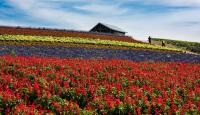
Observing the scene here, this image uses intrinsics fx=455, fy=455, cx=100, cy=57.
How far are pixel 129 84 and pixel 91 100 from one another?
3127 millimetres

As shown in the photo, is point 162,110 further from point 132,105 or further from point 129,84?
point 129,84

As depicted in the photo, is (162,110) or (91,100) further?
(91,100)

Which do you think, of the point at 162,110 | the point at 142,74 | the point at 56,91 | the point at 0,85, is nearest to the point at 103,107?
the point at 162,110

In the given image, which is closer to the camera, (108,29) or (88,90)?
(88,90)

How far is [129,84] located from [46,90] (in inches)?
132

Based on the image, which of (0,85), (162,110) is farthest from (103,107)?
(0,85)

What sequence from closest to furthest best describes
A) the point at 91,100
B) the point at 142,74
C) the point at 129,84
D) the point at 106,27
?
1. the point at 91,100
2. the point at 129,84
3. the point at 142,74
4. the point at 106,27

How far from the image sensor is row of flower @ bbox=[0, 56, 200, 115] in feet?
37.1

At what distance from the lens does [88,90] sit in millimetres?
13094

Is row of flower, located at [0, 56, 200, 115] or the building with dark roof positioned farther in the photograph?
the building with dark roof

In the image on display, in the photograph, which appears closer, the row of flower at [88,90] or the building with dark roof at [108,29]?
the row of flower at [88,90]

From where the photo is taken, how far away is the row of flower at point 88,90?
1130 cm

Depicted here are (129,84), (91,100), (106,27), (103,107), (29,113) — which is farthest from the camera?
(106,27)

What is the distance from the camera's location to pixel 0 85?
13.2 m
